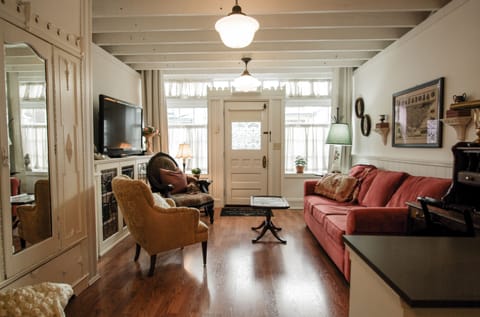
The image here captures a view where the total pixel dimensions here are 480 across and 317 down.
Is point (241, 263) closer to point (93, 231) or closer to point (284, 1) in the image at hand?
point (93, 231)

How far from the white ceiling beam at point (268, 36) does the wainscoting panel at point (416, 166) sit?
1.62 m

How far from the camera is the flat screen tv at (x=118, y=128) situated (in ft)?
11.1

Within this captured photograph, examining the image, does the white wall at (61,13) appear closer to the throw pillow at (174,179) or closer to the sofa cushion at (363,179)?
the throw pillow at (174,179)

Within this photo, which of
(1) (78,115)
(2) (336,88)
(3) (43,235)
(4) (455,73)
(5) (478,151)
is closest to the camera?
(5) (478,151)

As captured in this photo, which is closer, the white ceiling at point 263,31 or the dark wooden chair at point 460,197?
the dark wooden chair at point 460,197

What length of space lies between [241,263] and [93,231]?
153 cm

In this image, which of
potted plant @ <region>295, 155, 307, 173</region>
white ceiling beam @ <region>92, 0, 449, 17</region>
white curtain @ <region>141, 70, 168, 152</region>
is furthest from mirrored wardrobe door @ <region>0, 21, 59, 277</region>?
potted plant @ <region>295, 155, 307, 173</region>

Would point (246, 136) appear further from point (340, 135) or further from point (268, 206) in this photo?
point (268, 206)

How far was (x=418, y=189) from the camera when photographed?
8.46ft

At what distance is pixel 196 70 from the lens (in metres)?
5.14

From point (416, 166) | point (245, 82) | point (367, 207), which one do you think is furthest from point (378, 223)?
point (245, 82)

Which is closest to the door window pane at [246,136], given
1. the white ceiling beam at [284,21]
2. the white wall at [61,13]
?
the white ceiling beam at [284,21]

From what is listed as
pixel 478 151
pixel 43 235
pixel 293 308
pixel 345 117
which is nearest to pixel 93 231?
pixel 43 235

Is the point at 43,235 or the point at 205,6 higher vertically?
the point at 205,6
